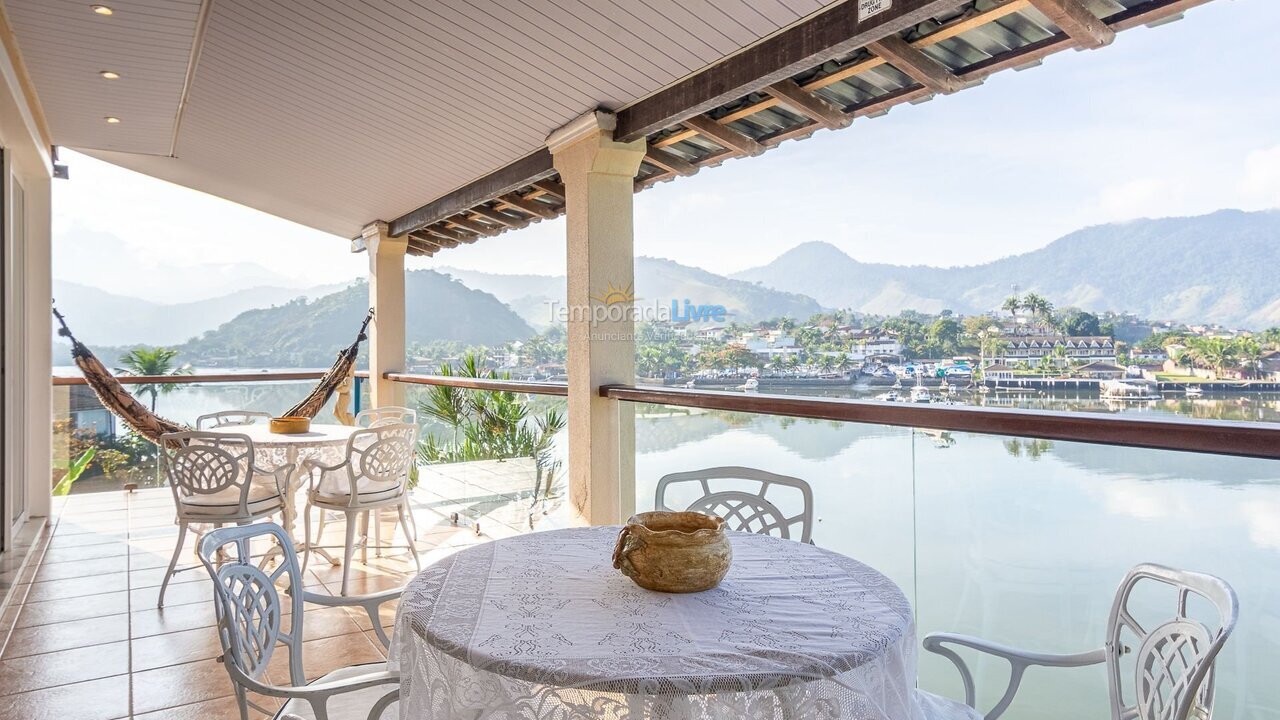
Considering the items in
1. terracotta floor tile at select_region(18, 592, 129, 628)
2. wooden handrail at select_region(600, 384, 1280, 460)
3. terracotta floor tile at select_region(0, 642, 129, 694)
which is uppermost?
wooden handrail at select_region(600, 384, 1280, 460)

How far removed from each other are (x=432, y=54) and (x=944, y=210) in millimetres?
22934

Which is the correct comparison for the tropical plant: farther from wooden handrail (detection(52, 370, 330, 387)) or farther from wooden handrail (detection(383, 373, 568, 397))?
wooden handrail (detection(52, 370, 330, 387))

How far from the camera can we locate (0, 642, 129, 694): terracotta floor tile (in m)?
2.63

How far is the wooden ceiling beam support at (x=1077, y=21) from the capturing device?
2.06 metres

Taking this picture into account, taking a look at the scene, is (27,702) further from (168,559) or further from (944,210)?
(944,210)

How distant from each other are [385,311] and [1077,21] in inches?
223

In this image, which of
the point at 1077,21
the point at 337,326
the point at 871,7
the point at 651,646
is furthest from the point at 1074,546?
the point at 337,326

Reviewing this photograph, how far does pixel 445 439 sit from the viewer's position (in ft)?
17.6

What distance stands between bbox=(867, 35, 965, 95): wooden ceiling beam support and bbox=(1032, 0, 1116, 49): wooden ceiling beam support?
42cm

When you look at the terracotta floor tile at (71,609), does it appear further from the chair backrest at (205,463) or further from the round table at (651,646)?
the round table at (651,646)

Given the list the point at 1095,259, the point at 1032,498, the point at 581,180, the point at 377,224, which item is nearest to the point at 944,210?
the point at 1095,259

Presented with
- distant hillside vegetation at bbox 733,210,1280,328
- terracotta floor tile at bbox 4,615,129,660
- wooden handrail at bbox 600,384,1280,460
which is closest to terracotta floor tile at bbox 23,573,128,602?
terracotta floor tile at bbox 4,615,129,660

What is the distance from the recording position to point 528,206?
203 inches

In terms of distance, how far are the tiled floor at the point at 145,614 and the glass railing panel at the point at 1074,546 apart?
2127mm
